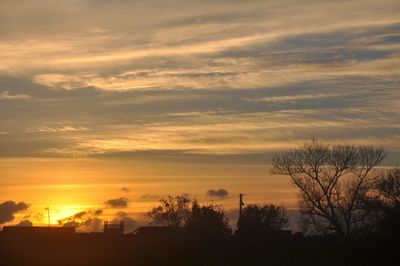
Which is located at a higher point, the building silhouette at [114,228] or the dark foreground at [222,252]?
the building silhouette at [114,228]

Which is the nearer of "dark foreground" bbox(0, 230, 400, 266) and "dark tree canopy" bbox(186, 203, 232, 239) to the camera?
"dark foreground" bbox(0, 230, 400, 266)

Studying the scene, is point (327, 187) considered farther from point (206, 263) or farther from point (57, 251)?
point (206, 263)

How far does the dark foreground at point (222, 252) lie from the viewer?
4322 centimetres

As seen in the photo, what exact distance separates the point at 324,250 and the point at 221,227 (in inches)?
933

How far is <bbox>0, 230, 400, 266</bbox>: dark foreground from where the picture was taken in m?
43.2

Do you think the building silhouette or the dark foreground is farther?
the building silhouette

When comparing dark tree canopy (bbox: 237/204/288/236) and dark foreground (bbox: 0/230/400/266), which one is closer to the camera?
dark foreground (bbox: 0/230/400/266)

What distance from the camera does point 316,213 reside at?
70438 mm

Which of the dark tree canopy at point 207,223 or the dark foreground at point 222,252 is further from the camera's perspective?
the dark tree canopy at point 207,223

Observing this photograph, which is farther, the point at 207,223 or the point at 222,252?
the point at 207,223

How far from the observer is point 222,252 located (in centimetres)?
5003

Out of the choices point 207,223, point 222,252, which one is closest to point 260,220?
point 207,223

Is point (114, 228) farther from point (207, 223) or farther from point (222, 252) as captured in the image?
point (222, 252)

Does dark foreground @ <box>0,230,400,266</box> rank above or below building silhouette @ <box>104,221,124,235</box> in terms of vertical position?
below
